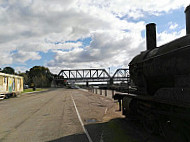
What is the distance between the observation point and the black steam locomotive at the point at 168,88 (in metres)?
4.94

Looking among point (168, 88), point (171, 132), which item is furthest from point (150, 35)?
point (171, 132)

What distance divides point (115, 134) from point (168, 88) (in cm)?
277

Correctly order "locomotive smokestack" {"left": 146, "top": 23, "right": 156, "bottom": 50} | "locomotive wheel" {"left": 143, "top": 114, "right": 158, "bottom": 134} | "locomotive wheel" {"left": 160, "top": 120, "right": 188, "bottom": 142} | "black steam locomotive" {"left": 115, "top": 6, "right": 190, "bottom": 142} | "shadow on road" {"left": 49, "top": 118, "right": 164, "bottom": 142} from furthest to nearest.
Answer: "locomotive smokestack" {"left": 146, "top": 23, "right": 156, "bottom": 50} < "locomotive wheel" {"left": 143, "top": 114, "right": 158, "bottom": 134} < "shadow on road" {"left": 49, "top": 118, "right": 164, "bottom": 142} < "locomotive wheel" {"left": 160, "top": 120, "right": 188, "bottom": 142} < "black steam locomotive" {"left": 115, "top": 6, "right": 190, "bottom": 142}

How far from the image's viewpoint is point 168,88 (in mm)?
5504

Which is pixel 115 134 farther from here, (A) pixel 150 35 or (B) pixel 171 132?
(A) pixel 150 35

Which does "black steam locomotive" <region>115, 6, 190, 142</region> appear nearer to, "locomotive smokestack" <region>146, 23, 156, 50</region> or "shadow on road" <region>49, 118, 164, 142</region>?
"shadow on road" <region>49, 118, 164, 142</region>

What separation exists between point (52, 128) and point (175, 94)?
5312mm

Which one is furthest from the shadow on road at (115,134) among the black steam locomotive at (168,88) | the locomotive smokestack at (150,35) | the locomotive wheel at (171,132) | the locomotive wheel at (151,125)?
the locomotive smokestack at (150,35)

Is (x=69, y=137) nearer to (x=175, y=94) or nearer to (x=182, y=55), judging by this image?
(x=175, y=94)

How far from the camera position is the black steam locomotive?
16.2 feet

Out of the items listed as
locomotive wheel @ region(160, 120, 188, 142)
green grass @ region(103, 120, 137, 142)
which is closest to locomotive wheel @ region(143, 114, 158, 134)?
locomotive wheel @ region(160, 120, 188, 142)

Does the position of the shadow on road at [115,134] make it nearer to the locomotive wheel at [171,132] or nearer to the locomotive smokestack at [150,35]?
the locomotive wheel at [171,132]

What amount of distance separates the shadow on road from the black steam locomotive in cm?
42

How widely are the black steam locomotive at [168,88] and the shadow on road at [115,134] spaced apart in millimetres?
422
